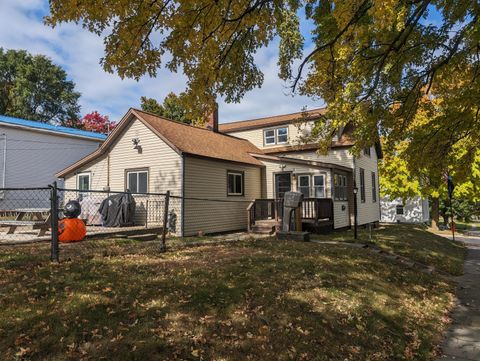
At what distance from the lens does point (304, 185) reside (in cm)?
1769

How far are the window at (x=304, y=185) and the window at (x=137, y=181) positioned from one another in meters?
7.68

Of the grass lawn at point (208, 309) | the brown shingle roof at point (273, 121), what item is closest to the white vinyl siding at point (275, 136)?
the brown shingle roof at point (273, 121)

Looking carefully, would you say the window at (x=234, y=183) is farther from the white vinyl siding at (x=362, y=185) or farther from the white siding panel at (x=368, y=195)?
the white vinyl siding at (x=362, y=185)

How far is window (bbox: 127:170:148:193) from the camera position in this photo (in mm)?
15414

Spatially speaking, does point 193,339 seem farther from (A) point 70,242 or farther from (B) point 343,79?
(B) point 343,79

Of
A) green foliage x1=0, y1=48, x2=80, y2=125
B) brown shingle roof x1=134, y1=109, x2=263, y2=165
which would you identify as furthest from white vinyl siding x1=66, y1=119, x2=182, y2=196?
green foliage x1=0, y1=48, x2=80, y2=125

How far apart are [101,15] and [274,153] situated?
16.8m

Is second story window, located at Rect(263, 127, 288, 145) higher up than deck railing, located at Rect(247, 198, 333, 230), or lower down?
higher up

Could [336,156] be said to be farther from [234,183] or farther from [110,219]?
[110,219]

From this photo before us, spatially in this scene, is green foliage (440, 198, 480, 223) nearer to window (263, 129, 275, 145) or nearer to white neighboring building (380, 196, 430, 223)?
white neighboring building (380, 196, 430, 223)

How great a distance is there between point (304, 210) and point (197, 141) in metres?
5.98

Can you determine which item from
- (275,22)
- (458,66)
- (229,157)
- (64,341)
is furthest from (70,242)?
(458,66)

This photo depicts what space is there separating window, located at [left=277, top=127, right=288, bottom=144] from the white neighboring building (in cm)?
1965

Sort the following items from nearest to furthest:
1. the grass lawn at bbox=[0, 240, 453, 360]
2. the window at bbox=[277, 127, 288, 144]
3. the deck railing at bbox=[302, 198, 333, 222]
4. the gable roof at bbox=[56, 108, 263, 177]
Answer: the grass lawn at bbox=[0, 240, 453, 360]
the gable roof at bbox=[56, 108, 263, 177]
the deck railing at bbox=[302, 198, 333, 222]
the window at bbox=[277, 127, 288, 144]
